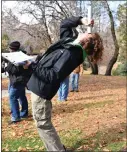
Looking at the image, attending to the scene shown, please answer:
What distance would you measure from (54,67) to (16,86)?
3385 millimetres

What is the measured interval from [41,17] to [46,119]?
22736mm

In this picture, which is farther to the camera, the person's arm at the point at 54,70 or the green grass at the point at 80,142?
the green grass at the point at 80,142

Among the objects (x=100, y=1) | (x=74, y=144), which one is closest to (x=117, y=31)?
(x=100, y=1)

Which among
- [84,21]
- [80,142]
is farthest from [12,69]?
[84,21]

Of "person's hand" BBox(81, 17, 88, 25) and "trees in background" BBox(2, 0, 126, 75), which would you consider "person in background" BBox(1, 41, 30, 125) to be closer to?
"person's hand" BBox(81, 17, 88, 25)

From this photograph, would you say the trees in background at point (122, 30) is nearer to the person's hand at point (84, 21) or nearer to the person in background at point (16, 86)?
the person in background at point (16, 86)

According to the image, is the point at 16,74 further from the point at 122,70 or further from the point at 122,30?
the point at 122,30

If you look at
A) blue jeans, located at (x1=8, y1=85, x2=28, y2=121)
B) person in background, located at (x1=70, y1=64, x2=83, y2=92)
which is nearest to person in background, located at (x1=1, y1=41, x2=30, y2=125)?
blue jeans, located at (x1=8, y1=85, x2=28, y2=121)

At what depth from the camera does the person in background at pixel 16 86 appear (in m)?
6.88

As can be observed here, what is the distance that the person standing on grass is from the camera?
405 centimetres

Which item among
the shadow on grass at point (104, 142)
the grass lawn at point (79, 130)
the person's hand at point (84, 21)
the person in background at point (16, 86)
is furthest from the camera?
the person in background at point (16, 86)

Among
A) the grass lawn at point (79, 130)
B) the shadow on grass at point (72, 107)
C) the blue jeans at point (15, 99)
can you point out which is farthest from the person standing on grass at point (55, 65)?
the shadow on grass at point (72, 107)

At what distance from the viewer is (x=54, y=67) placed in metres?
4.06

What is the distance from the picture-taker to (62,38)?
4430 millimetres
